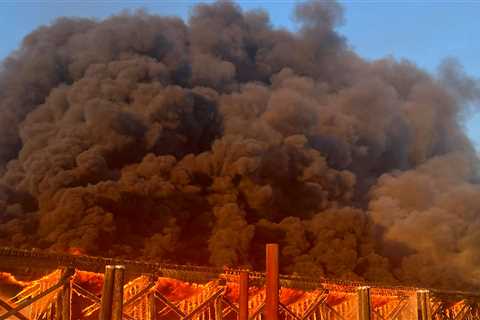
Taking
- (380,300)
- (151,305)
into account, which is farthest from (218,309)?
(380,300)

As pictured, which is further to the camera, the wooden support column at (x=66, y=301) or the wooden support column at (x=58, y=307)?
the wooden support column at (x=58, y=307)

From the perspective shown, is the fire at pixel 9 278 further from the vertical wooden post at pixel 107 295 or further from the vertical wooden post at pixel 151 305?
the vertical wooden post at pixel 151 305

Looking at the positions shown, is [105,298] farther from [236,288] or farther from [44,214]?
[44,214]

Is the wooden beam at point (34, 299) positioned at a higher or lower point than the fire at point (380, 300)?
lower

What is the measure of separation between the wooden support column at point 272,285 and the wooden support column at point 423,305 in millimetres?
7221

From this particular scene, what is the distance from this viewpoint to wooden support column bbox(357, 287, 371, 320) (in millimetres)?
14758

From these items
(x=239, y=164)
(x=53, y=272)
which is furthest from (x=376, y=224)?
(x=53, y=272)

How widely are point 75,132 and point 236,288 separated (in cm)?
2300

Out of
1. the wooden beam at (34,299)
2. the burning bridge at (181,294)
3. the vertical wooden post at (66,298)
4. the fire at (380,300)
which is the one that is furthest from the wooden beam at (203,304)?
the fire at (380,300)

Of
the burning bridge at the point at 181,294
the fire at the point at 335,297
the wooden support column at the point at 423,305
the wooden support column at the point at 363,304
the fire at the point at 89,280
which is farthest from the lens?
the wooden support column at the point at 423,305

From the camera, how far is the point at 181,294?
14203 millimetres

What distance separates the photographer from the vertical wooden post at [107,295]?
1077cm

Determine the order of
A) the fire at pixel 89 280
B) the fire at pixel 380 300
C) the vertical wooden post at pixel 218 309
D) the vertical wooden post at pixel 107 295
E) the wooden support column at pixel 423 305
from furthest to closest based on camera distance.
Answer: the fire at pixel 380 300 → the wooden support column at pixel 423 305 → the vertical wooden post at pixel 218 309 → the fire at pixel 89 280 → the vertical wooden post at pixel 107 295

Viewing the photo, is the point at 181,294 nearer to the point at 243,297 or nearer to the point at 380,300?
the point at 243,297
